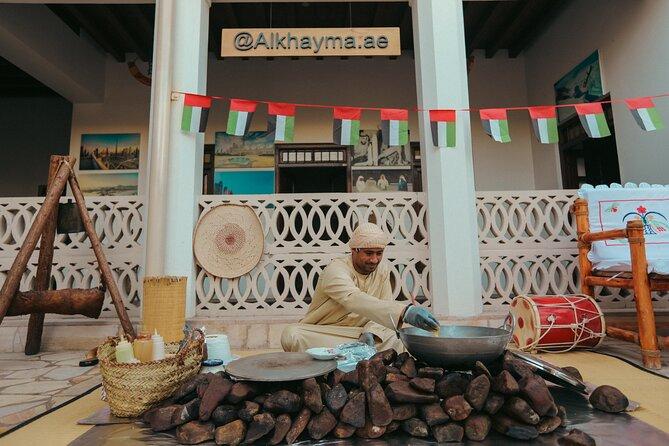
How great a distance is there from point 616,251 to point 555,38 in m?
5.04

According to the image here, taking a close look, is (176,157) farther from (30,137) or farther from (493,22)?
(30,137)

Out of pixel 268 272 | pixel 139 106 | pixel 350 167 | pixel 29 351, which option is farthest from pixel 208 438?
pixel 139 106

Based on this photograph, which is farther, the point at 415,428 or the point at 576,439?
the point at 415,428

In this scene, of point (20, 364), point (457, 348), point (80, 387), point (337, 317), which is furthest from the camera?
point (20, 364)

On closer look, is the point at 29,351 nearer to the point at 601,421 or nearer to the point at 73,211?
the point at 73,211

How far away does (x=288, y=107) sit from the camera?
4.46 meters

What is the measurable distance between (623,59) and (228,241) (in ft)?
19.9

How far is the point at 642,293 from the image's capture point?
3.17 m

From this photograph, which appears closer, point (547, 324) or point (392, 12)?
point (547, 324)

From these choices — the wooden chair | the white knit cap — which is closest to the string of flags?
the wooden chair

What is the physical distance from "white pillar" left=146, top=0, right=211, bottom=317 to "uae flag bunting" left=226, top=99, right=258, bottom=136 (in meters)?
0.44

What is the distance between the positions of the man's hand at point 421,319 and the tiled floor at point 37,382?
2.31 metres

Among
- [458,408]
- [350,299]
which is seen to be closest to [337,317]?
[350,299]

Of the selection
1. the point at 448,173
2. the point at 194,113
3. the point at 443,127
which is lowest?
the point at 448,173
